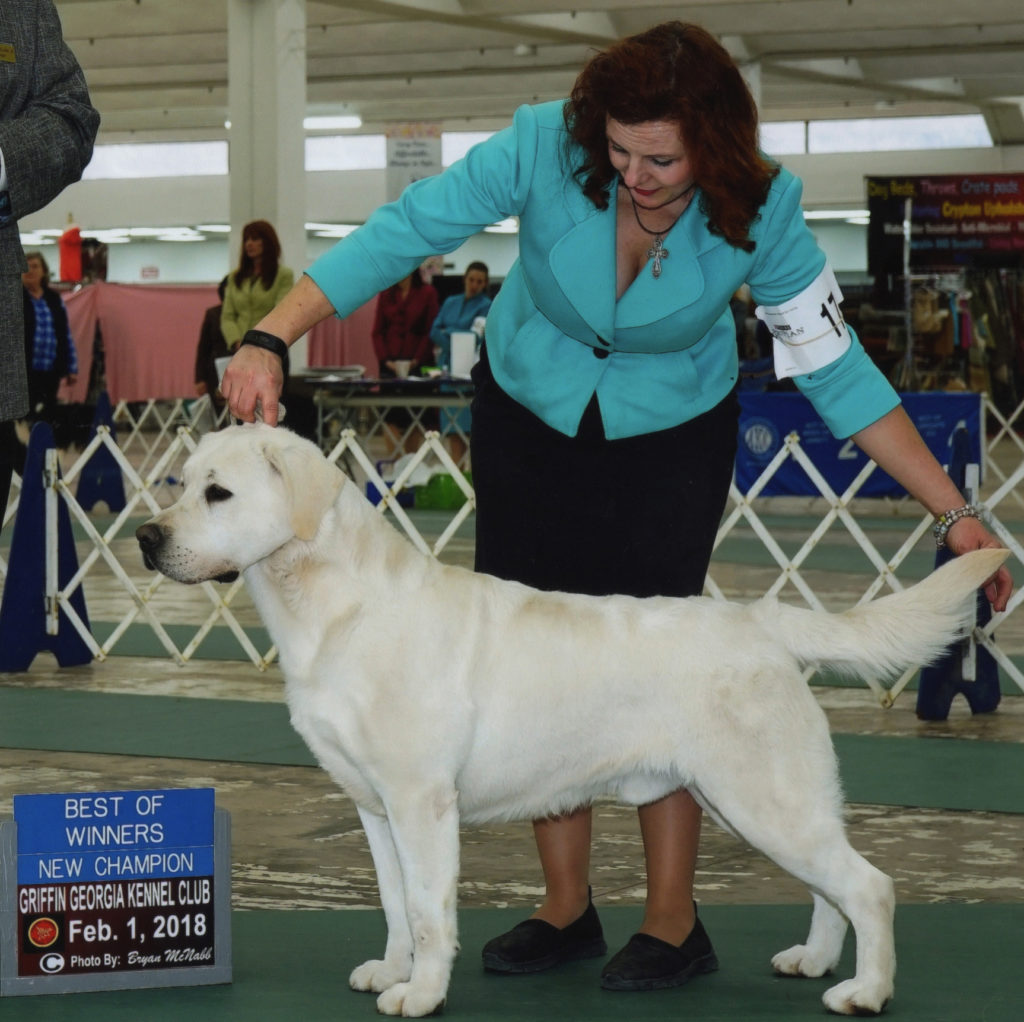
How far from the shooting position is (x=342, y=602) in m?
2.40

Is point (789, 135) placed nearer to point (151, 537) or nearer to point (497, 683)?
point (497, 683)

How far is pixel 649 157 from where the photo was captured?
7.89 ft

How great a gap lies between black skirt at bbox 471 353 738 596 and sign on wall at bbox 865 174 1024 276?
36.4 ft

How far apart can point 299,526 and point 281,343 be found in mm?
310

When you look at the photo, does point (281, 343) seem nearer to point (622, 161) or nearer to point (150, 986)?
point (622, 161)

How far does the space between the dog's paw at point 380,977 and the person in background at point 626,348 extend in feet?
0.69

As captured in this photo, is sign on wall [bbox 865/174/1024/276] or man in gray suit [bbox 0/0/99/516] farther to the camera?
sign on wall [bbox 865/174/1024/276]

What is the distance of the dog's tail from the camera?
97.3 inches

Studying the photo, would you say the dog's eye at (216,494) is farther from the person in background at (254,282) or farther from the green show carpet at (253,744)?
the person in background at (254,282)

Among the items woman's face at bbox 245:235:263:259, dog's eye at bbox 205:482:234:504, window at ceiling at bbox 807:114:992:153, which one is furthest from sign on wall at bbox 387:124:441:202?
dog's eye at bbox 205:482:234:504

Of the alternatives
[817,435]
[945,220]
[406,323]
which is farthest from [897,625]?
[945,220]

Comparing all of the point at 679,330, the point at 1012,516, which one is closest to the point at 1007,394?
the point at 1012,516

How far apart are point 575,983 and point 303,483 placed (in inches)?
38.5

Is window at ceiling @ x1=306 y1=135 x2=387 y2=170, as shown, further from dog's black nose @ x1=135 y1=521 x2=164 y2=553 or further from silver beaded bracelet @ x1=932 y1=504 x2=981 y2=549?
dog's black nose @ x1=135 y1=521 x2=164 y2=553
